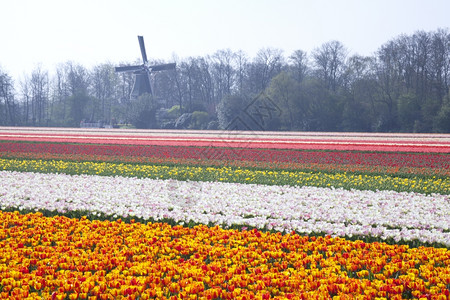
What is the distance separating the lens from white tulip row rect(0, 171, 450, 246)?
267 inches

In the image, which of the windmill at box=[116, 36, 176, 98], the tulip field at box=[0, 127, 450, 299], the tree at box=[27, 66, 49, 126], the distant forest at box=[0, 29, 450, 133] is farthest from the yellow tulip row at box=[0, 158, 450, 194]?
the tree at box=[27, 66, 49, 126]

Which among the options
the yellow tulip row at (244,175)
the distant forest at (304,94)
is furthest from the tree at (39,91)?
the yellow tulip row at (244,175)

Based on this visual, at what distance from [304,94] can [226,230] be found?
4084cm

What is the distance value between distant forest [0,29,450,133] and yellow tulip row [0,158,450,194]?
18882mm

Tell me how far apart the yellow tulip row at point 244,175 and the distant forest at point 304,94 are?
61.9 feet

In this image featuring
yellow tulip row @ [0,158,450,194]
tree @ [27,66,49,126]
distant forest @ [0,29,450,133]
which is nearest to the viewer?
yellow tulip row @ [0,158,450,194]

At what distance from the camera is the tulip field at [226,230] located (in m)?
4.18

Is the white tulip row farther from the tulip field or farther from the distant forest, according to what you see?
the distant forest

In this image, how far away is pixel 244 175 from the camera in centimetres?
1247

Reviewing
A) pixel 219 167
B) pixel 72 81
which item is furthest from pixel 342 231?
pixel 72 81

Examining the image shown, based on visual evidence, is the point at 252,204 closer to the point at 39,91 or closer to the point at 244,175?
the point at 244,175

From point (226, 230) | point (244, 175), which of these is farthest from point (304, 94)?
point (226, 230)

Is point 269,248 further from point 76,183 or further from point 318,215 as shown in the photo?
point 76,183

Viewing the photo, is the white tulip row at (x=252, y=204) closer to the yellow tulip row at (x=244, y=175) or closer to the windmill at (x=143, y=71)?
the yellow tulip row at (x=244, y=175)
